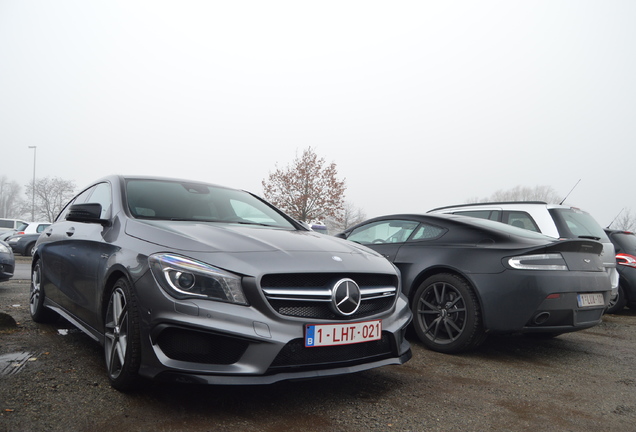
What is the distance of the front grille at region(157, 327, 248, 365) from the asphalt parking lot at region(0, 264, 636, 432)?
1.05 feet

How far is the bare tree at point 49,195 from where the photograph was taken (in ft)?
170

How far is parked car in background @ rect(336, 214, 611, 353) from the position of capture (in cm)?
407

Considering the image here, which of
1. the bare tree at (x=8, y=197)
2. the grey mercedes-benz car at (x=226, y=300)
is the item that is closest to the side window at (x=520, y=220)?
the grey mercedes-benz car at (x=226, y=300)

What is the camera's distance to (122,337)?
9.61 feet

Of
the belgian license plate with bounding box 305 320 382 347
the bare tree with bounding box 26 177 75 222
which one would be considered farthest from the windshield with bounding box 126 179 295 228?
the bare tree with bounding box 26 177 75 222

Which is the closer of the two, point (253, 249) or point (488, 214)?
point (253, 249)

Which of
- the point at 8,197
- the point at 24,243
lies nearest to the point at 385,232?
the point at 24,243

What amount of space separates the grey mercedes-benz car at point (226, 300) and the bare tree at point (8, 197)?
88.7m

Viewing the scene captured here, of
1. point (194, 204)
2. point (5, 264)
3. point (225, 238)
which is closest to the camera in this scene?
point (225, 238)

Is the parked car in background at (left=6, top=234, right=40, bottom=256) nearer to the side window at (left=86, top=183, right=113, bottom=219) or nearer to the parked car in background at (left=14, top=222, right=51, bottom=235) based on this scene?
the parked car in background at (left=14, top=222, right=51, bottom=235)

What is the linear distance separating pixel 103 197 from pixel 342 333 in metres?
2.44

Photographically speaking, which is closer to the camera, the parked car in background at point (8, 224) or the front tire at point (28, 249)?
the front tire at point (28, 249)

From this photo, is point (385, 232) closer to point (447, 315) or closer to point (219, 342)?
point (447, 315)

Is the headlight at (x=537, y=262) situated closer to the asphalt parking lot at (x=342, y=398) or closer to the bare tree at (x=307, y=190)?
the asphalt parking lot at (x=342, y=398)
